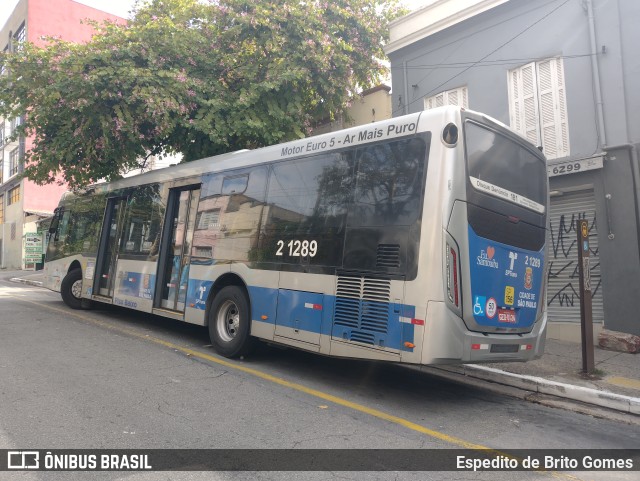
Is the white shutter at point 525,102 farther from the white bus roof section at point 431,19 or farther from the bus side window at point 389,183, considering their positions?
the bus side window at point 389,183

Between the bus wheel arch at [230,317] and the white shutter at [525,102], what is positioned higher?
the white shutter at [525,102]

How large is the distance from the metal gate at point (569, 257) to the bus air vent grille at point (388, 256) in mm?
5593

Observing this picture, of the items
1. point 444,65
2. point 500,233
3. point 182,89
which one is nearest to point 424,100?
point 444,65

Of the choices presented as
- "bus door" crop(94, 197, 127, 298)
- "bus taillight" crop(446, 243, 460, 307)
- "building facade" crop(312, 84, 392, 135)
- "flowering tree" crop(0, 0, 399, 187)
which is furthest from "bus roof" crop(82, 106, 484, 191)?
"building facade" crop(312, 84, 392, 135)

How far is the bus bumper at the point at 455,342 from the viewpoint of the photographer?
5051mm

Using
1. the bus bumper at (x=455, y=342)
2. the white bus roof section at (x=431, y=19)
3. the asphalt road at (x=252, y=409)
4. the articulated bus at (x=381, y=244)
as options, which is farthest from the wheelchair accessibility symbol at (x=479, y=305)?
the white bus roof section at (x=431, y=19)

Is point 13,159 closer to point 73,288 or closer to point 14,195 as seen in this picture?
point 14,195

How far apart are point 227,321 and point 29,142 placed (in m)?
33.0

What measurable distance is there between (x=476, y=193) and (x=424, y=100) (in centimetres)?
755

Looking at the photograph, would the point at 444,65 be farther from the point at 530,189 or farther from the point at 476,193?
the point at 476,193

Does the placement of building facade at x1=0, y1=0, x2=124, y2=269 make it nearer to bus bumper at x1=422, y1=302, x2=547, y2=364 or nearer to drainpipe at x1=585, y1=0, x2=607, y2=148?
drainpipe at x1=585, y1=0, x2=607, y2=148

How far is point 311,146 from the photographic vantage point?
6.78m

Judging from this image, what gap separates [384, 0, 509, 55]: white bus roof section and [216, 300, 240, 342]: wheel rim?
8622 millimetres

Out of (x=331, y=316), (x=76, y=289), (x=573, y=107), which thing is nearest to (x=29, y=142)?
(x=76, y=289)
